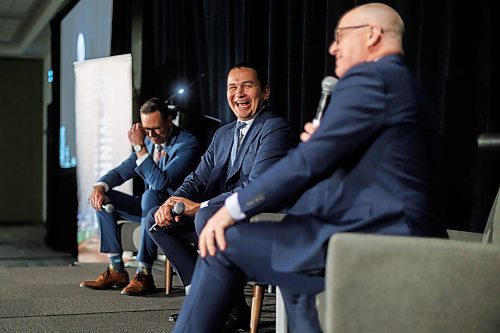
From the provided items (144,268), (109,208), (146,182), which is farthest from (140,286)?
(146,182)

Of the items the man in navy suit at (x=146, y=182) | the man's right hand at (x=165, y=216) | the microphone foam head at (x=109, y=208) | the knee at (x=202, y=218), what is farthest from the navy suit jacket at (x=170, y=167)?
the knee at (x=202, y=218)

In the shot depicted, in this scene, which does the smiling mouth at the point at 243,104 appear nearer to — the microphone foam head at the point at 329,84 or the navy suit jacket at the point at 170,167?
the navy suit jacket at the point at 170,167

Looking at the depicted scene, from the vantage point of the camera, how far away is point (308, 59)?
12.4 feet

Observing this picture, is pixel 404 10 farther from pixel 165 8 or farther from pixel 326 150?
pixel 165 8

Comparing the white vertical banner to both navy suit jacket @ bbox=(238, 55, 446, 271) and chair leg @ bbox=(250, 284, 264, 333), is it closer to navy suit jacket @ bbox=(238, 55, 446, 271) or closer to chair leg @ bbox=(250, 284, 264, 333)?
chair leg @ bbox=(250, 284, 264, 333)

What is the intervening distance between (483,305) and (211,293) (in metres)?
0.62

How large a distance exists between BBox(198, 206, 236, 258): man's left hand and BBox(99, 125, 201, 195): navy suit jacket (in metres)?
2.29

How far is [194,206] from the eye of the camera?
3.05 m

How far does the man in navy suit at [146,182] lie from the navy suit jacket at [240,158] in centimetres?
80

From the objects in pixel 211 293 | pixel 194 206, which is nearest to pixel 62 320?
pixel 194 206

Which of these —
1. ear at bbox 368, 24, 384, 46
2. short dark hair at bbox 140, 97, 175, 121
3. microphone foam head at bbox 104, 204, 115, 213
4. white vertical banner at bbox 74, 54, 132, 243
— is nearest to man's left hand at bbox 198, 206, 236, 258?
ear at bbox 368, 24, 384, 46

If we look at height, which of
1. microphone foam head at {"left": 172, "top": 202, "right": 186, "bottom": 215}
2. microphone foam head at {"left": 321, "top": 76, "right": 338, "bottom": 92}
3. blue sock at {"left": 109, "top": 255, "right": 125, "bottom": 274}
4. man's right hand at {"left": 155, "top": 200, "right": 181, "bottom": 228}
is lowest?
blue sock at {"left": 109, "top": 255, "right": 125, "bottom": 274}

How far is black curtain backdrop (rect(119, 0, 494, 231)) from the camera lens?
8.90 feet

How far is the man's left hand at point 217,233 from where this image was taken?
1765mm
